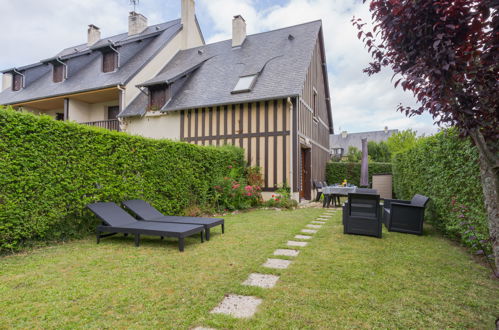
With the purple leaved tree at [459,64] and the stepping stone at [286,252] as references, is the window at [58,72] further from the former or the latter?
the purple leaved tree at [459,64]

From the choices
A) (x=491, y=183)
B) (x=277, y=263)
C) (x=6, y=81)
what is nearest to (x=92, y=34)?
(x=6, y=81)

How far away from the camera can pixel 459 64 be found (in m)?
1.73

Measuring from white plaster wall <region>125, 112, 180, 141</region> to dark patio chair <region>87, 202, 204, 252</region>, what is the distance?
7.09 m

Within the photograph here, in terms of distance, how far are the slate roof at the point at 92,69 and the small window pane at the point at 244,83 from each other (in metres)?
5.13

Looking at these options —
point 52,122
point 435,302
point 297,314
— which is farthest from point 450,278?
point 52,122

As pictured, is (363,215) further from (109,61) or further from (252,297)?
(109,61)

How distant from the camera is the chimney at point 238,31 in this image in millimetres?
13273

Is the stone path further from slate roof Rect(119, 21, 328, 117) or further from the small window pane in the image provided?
the small window pane

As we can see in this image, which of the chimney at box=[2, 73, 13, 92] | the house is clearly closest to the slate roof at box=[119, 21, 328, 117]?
the house

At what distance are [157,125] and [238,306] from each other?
1085cm

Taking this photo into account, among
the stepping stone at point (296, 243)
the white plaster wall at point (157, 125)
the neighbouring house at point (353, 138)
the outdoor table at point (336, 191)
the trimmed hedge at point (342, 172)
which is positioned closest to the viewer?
the stepping stone at point (296, 243)

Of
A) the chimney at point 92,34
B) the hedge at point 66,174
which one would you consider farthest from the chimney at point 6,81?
the hedge at point 66,174

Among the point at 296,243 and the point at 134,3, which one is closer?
the point at 296,243

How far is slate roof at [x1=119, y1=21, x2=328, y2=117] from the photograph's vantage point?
9898 mm
